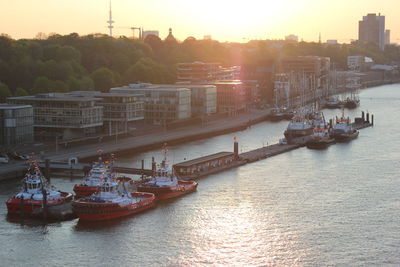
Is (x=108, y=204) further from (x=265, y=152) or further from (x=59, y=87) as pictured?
(x=59, y=87)

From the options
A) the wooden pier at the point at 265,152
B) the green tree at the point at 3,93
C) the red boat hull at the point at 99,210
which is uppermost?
the green tree at the point at 3,93

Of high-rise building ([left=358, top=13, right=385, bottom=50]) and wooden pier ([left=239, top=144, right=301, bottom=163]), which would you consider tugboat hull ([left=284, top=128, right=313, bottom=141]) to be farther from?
high-rise building ([left=358, top=13, right=385, bottom=50])

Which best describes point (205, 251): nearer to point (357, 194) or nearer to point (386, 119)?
point (357, 194)

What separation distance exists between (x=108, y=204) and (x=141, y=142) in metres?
9.87

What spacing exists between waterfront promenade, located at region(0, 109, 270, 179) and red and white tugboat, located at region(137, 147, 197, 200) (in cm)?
385

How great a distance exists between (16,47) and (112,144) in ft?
45.7

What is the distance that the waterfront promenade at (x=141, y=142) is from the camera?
21564 millimetres

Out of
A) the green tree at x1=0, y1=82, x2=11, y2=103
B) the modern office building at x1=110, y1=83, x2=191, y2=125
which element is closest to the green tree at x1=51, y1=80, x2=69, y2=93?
the green tree at x1=0, y1=82, x2=11, y2=103

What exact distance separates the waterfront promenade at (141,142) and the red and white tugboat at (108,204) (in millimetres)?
4225

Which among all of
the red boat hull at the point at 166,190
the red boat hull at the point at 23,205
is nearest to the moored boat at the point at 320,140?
the red boat hull at the point at 166,190

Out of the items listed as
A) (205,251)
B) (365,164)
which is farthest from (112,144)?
(205,251)

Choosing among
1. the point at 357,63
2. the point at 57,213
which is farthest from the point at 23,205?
the point at 357,63

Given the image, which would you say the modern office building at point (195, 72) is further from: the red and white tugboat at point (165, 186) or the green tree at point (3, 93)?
the red and white tugboat at point (165, 186)

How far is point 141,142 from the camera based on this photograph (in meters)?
25.3
